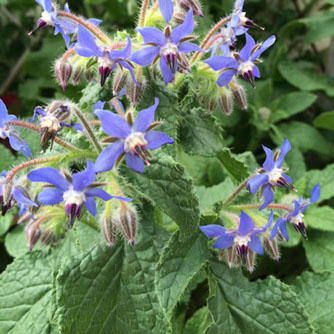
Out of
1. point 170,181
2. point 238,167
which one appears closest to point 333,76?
point 238,167

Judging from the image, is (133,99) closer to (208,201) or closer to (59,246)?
(59,246)

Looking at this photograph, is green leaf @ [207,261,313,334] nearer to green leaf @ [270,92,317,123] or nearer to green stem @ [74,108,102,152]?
green stem @ [74,108,102,152]

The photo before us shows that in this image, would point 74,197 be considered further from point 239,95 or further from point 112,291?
point 239,95

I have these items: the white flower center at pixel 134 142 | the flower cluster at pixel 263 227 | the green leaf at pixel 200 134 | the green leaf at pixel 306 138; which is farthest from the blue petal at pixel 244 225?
the green leaf at pixel 306 138

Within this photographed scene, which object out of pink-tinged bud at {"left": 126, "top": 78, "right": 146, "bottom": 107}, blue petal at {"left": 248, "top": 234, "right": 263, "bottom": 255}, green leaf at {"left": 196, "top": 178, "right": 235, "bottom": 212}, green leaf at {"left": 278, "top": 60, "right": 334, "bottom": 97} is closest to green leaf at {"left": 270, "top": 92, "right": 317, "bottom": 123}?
green leaf at {"left": 278, "top": 60, "right": 334, "bottom": 97}

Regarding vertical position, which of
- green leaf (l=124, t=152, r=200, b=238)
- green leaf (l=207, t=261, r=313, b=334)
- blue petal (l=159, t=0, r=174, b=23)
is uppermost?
blue petal (l=159, t=0, r=174, b=23)
